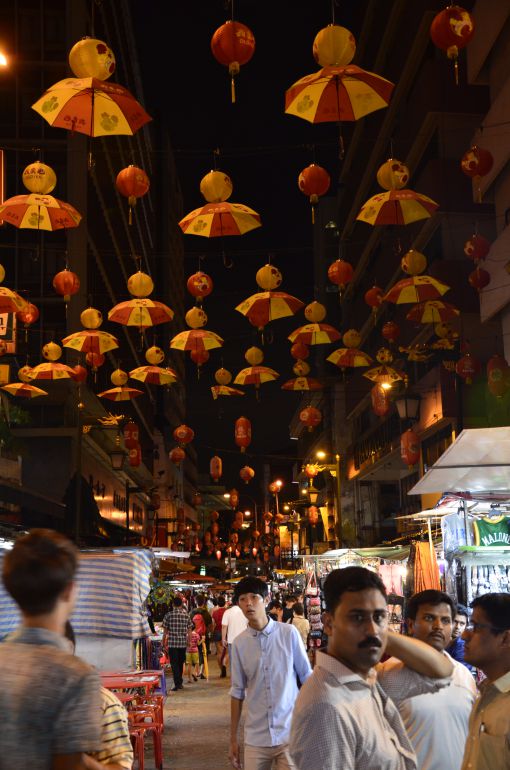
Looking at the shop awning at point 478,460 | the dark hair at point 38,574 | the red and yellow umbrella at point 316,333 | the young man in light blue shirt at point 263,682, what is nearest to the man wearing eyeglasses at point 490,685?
the dark hair at point 38,574

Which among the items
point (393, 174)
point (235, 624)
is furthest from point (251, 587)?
point (235, 624)

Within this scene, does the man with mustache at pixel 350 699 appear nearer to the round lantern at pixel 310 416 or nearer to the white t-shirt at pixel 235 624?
the white t-shirt at pixel 235 624

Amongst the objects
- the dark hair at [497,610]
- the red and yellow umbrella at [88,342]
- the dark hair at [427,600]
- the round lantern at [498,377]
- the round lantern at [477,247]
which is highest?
the round lantern at [477,247]

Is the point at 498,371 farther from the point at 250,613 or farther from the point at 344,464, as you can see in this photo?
the point at 344,464

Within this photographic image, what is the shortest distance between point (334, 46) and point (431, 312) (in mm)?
11452

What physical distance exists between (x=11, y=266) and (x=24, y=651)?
34587 mm

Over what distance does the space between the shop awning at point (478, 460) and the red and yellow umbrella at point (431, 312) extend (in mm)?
11978

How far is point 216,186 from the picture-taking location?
14430mm

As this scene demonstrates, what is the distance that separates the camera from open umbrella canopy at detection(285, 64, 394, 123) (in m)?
11.9

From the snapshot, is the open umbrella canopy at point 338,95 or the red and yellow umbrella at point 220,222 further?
the red and yellow umbrella at point 220,222

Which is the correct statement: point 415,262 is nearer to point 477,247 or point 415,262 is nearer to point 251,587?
point 477,247

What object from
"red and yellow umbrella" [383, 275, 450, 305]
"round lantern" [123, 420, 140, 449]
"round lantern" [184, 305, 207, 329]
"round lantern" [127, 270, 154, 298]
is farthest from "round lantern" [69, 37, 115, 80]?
"round lantern" [123, 420, 140, 449]

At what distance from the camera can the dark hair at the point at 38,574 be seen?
3139 mm

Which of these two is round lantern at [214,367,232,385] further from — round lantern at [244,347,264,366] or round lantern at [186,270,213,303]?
round lantern at [186,270,213,303]
